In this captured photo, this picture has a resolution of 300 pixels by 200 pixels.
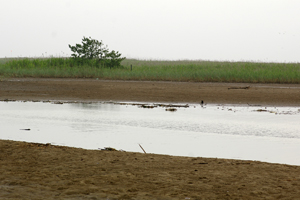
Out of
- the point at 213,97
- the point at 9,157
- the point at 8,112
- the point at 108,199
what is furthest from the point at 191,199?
the point at 213,97

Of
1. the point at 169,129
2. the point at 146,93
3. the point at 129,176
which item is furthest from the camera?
the point at 146,93

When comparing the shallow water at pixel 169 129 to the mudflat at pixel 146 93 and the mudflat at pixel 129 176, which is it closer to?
the mudflat at pixel 129 176

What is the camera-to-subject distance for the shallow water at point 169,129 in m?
8.35

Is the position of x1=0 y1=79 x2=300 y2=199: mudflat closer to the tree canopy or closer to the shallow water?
the shallow water

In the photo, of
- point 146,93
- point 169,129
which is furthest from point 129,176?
point 146,93

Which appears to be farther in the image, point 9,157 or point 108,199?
point 9,157

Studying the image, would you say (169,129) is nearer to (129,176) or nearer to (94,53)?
(129,176)

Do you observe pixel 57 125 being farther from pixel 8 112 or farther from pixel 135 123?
pixel 8 112

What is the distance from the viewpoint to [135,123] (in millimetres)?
11805

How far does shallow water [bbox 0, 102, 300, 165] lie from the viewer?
8352 millimetres

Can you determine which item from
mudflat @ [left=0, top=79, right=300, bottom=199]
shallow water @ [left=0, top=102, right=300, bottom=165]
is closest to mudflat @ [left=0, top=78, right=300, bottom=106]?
shallow water @ [left=0, top=102, right=300, bottom=165]

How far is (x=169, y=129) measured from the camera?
10.8 metres

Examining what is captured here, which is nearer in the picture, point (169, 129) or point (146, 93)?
point (169, 129)

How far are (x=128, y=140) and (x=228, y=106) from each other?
28.5 ft
